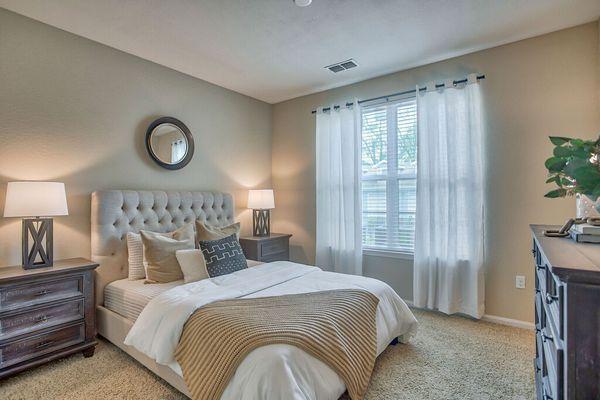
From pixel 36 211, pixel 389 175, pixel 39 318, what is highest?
pixel 389 175

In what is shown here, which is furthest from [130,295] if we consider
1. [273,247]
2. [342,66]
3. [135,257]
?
[342,66]

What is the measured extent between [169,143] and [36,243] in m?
1.50

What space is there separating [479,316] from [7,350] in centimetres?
370

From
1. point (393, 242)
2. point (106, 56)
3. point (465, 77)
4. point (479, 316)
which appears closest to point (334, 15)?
point (465, 77)

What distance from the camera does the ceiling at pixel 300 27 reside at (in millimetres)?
2217

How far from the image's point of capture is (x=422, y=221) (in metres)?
3.15

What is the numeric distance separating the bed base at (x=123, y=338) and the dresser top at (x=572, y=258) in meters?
1.88

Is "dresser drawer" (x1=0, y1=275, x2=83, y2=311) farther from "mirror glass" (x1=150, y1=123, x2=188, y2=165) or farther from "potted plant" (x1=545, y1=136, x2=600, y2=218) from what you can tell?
"potted plant" (x1=545, y1=136, x2=600, y2=218)

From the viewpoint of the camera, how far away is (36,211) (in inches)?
83.2

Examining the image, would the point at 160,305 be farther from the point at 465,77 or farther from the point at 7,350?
the point at 465,77

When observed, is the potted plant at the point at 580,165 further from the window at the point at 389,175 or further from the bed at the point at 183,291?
the window at the point at 389,175

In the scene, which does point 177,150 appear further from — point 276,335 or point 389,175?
point 276,335

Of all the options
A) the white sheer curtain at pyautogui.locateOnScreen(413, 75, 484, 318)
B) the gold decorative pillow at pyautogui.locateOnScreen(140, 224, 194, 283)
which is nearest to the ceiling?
the white sheer curtain at pyautogui.locateOnScreen(413, 75, 484, 318)

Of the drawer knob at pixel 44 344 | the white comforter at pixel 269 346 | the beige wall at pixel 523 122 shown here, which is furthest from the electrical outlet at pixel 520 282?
the drawer knob at pixel 44 344
